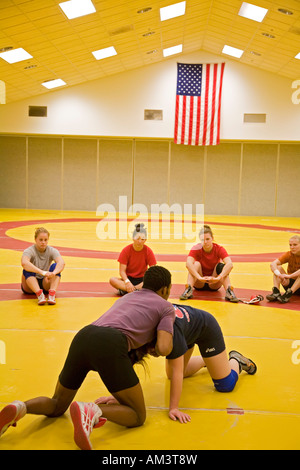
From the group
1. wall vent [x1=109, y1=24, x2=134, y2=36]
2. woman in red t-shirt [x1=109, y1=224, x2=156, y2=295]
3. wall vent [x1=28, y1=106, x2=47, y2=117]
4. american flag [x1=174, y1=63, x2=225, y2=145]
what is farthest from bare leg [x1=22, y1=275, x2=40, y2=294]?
wall vent [x1=28, y1=106, x2=47, y2=117]

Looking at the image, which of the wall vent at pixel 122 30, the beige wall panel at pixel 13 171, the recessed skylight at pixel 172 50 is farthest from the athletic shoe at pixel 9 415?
the beige wall panel at pixel 13 171

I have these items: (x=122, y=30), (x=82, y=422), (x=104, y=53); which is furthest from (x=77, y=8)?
(x=82, y=422)

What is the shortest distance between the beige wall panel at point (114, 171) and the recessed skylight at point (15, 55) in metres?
7.13

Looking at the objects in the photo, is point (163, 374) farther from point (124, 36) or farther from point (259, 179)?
point (259, 179)

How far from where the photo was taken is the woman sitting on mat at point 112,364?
108 inches

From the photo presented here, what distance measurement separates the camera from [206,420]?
3.12 m

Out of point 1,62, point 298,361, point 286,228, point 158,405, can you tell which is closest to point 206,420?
point 158,405

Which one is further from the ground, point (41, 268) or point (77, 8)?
point (77, 8)

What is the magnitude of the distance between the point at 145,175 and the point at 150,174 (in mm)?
250

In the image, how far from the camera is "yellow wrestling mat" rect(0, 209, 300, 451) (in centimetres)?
287

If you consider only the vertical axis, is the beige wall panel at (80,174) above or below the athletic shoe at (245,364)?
above

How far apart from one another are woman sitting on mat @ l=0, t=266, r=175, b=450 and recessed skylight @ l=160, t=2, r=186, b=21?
610 inches

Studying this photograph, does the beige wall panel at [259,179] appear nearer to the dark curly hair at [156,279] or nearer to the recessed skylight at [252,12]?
the recessed skylight at [252,12]

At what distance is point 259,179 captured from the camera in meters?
23.2
